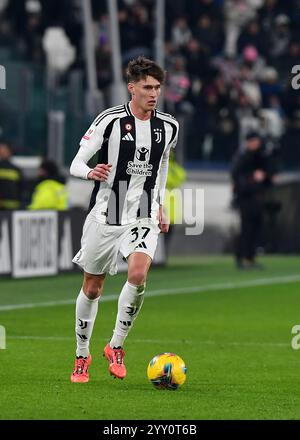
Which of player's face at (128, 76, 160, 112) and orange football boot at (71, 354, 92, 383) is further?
orange football boot at (71, 354, 92, 383)

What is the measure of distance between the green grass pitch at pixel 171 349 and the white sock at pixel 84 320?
26 cm

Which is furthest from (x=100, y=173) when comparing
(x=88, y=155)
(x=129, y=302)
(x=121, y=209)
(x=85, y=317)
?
(x=85, y=317)

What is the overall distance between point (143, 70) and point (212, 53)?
21.8m

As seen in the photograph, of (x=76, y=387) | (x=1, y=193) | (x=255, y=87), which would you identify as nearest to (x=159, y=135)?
(x=76, y=387)

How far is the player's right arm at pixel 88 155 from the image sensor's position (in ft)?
33.3

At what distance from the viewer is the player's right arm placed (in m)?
10.2

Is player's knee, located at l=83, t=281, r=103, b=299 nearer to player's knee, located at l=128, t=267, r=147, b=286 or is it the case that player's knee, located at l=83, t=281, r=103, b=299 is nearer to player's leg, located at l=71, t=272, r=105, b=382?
player's leg, located at l=71, t=272, r=105, b=382

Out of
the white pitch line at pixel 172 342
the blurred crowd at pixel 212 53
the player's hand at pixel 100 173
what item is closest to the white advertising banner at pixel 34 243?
the white pitch line at pixel 172 342

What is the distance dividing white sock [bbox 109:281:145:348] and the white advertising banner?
9.90 metres

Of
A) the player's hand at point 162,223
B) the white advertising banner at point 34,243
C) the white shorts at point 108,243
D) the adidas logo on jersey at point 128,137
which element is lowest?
the white advertising banner at point 34,243

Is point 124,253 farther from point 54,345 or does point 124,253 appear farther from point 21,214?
point 21,214

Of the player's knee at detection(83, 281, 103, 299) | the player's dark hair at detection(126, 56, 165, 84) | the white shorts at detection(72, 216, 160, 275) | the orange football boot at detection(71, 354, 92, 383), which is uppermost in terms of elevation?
→ the player's dark hair at detection(126, 56, 165, 84)

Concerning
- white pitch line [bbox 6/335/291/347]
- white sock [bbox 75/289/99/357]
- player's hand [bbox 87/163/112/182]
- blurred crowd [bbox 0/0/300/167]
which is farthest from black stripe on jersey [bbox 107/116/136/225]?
blurred crowd [bbox 0/0/300/167]

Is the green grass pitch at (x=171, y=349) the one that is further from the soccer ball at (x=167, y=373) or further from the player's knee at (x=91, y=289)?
the player's knee at (x=91, y=289)
